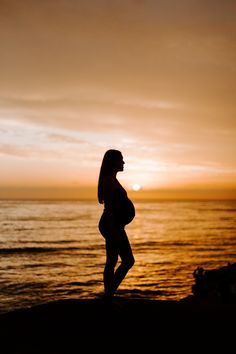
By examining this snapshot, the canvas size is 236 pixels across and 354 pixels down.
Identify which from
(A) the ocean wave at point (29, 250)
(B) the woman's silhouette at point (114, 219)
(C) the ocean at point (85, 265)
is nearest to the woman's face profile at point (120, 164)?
(B) the woman's silhouette at point (114, 219)

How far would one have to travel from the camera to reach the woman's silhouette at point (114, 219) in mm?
5258

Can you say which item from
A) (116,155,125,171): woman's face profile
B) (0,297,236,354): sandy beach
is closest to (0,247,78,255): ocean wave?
(0,297,236,354): sandy beach

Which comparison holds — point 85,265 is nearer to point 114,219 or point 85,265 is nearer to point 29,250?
point 29,250

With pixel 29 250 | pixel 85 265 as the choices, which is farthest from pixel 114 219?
pixel 29 250

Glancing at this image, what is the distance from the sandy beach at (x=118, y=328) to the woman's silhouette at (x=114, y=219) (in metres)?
0.53

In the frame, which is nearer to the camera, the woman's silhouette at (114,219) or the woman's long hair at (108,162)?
the woman's silhouette at (114,219)

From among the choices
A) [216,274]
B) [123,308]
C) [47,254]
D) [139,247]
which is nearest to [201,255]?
[139,247]

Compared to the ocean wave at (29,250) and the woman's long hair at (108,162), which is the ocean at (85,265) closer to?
the ocean wave at (29,250)

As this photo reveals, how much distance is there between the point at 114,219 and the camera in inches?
207

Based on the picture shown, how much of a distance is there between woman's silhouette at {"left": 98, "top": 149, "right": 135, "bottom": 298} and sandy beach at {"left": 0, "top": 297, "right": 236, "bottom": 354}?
528mm

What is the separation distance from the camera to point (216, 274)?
1934cm

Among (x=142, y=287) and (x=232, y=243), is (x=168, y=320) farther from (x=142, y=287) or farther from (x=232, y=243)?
(x=232, y=243)

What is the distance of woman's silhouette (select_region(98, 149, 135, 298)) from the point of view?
5.26 metres

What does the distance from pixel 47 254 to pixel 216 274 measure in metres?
22.0
